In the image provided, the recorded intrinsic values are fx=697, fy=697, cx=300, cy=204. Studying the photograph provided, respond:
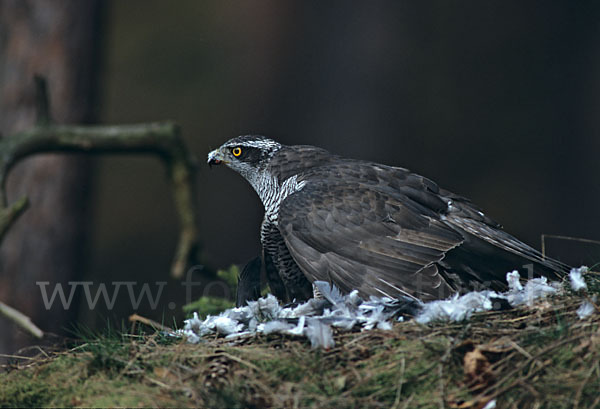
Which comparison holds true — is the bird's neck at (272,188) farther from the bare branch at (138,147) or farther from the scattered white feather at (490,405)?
the scattered white feather at (490,405)

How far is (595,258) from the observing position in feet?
15.1

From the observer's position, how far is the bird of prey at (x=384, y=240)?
4629mm

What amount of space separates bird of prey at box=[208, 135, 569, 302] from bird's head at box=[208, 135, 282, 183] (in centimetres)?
58

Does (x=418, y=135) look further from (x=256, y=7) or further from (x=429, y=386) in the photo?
(x=429, y=386)

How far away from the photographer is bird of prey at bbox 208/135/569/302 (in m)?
4.63

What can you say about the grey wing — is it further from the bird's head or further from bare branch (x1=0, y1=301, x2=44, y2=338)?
bare branch (x1=0, y1=301, x2=44, y2=338)

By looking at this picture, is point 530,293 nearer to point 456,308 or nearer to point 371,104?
point 456,308

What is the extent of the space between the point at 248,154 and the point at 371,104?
17.1 feet

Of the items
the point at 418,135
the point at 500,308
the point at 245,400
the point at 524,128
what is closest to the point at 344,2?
the point at 418,135

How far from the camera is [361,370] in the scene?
11.1 feet

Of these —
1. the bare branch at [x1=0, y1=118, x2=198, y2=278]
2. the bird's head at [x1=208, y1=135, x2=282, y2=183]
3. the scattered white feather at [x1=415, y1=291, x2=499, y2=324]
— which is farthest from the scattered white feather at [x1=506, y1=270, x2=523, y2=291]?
the bare branch at [x1=0, y1=118, x2=198, y2=278]

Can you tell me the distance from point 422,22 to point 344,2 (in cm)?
182

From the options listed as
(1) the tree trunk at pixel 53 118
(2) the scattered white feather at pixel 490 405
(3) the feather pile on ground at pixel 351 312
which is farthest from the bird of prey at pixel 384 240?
(1) the tree trunk at pixel 53 118

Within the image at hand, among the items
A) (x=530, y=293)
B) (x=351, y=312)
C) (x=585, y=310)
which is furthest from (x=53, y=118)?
(x=585, y=310)
